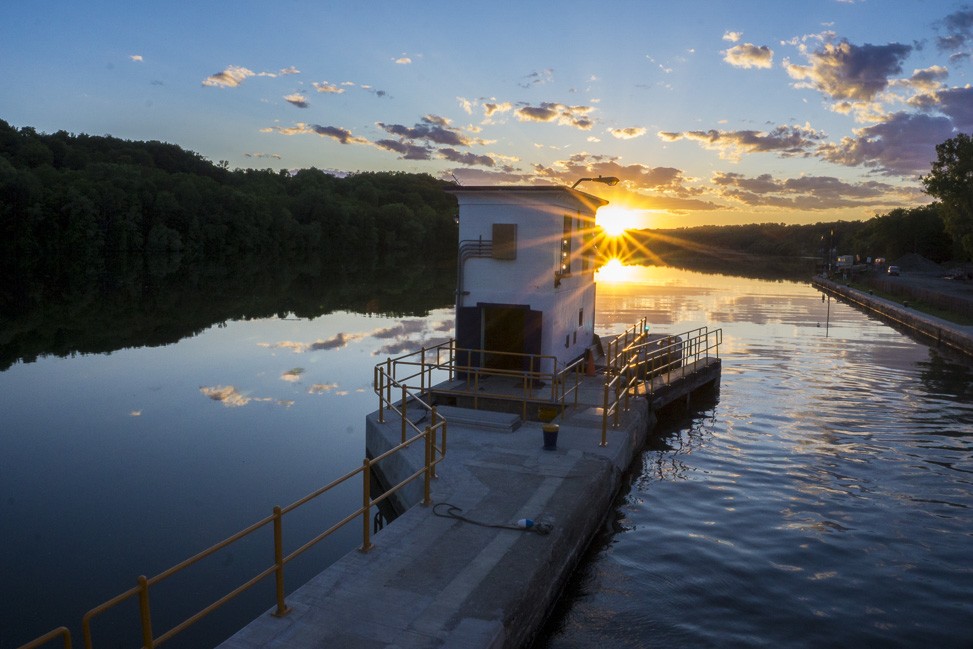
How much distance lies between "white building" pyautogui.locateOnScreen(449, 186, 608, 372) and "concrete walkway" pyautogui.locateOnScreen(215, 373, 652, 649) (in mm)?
6374

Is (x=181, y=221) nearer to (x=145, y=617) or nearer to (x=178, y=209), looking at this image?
(x=178, y=209)

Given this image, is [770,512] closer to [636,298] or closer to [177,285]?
[636,298]

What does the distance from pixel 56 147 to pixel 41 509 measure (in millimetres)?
101490

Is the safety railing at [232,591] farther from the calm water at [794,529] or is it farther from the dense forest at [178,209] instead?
the dense forest at [178,209]

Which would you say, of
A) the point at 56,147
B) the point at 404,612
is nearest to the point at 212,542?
the point at 404,612

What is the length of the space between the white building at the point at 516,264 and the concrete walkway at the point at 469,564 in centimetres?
637

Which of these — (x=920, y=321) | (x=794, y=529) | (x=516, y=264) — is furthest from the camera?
(x=920, y=321)

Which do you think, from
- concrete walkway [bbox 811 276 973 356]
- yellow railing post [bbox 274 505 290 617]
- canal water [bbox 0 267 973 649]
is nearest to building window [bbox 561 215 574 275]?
canal water [bbox 0 267 973 649]

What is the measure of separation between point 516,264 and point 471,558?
12345 millimetres

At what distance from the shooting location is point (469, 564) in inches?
371

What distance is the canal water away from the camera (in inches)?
407

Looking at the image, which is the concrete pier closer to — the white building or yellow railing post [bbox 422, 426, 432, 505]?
yellow railing post [bbox 422, 426, 432, 505]

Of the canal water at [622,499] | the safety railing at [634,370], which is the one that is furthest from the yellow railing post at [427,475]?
the safety railing at [634,370]

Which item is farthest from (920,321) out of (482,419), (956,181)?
(482,419)
